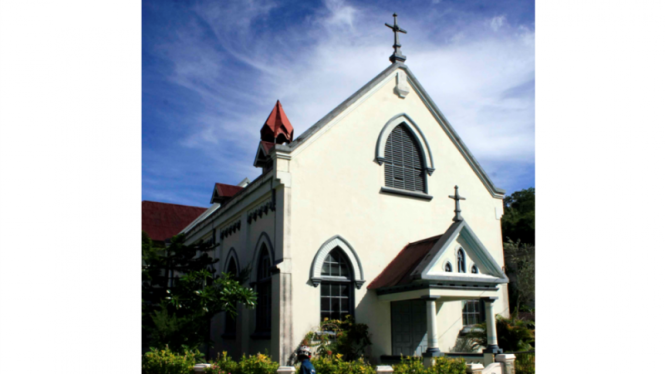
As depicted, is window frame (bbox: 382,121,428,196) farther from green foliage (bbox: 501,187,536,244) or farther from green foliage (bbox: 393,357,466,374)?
green foliage (bbox: 501,187,536,244)

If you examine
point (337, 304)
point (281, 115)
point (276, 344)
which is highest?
point (281, 115)

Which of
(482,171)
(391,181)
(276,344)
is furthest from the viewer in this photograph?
(482,171)

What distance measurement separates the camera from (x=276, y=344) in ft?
50.2

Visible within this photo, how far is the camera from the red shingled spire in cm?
2370

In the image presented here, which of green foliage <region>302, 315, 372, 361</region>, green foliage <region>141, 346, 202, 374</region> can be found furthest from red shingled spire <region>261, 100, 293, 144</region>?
green foliage <region>141, 346, 202, 374</region>

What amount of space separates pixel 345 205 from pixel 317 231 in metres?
1.35

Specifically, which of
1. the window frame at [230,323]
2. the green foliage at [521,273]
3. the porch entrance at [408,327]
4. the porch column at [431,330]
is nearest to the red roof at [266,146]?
the window frame at [230,323]

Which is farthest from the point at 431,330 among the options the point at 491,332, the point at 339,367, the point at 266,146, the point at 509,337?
the point at 266,146

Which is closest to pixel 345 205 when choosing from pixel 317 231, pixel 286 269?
pixel 317 231

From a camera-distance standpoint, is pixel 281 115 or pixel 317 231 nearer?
pixel 317 231

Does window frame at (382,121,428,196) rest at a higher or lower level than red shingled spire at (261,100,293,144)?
lower

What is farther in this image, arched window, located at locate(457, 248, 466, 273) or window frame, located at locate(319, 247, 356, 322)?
arched window, located at locate(457, 248, 466, 273)

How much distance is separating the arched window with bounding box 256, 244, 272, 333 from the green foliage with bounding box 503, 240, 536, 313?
16543 mm

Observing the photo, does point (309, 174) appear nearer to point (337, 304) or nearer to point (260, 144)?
point (337, 304)
